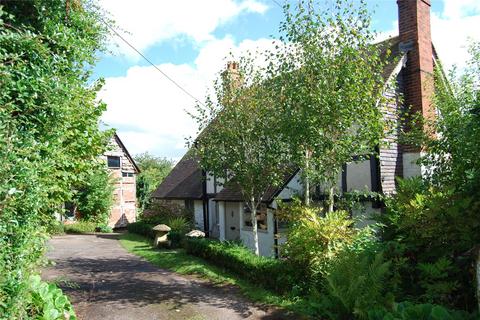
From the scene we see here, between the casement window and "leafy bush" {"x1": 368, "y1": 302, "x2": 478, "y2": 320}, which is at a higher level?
the casement window

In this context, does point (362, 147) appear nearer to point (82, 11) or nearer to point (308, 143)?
point (308, 143)

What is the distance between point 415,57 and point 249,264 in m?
9.77

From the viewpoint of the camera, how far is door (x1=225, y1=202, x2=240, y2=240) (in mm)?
19594

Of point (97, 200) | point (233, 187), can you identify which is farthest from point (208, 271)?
point (97, 200)

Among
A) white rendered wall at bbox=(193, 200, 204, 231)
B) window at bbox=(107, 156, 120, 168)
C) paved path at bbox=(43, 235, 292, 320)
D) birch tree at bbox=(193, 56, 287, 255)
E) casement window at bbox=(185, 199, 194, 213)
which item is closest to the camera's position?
paved path at bbox=(43, 235, 292, 320)

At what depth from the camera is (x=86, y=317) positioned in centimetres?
796

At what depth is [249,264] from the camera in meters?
11.0

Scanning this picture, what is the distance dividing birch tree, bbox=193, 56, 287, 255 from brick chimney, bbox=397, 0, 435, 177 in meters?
5.52

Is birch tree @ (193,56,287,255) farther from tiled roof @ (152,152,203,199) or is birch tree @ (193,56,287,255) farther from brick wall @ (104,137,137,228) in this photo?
brick wall @ (104,137,137,228)

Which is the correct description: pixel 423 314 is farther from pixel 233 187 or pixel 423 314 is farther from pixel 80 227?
pixel 80 227

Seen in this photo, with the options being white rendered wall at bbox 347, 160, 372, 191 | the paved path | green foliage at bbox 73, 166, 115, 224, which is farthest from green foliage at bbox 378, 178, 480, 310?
green foliage at bbox 73, 166, 115, 224

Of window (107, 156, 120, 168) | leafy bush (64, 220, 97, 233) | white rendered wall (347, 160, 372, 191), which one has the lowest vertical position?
leafy bush (64, 220, 97, 233)

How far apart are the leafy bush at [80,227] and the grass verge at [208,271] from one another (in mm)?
9752

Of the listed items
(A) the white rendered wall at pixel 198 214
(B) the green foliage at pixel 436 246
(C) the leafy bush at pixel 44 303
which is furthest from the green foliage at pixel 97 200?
(B) the green foliage at pixel 436 246
